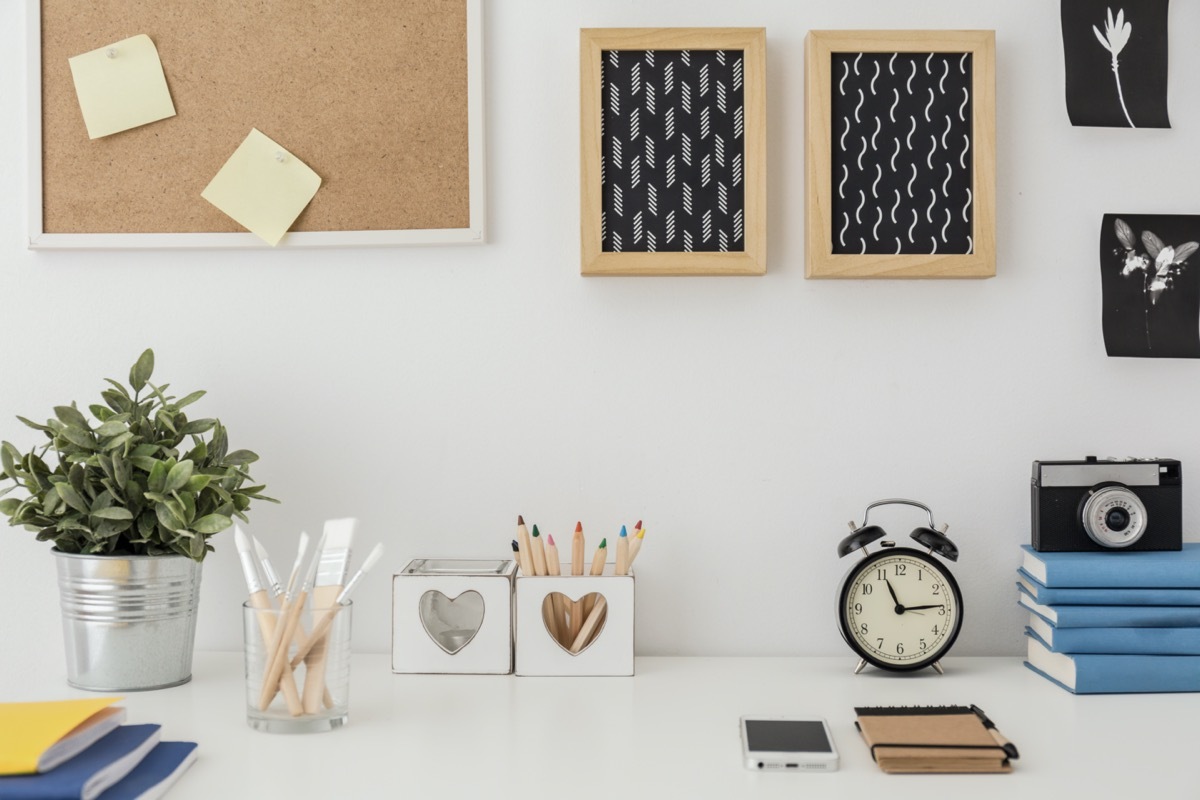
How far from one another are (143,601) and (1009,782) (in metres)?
0.80

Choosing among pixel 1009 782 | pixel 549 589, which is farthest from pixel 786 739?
pixel 549 589

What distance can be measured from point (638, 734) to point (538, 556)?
24 cm

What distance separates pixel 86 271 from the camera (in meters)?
1.16

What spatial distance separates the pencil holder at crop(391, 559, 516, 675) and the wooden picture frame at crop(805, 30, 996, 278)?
19.4 inches

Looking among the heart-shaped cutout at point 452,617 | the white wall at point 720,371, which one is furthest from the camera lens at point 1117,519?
the heart-shaped cutout at point 452,617

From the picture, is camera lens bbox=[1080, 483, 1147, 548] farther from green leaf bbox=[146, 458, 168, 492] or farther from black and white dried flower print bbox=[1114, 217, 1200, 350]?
green leaf bbox=[146, 458, 168, 492]

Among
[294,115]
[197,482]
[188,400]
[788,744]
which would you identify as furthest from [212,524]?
[788,744]

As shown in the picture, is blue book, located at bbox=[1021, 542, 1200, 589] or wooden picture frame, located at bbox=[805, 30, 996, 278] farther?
wooden picture frame, located at bbox=[805, 30, 996, 278]

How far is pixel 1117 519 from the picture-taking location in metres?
1.05

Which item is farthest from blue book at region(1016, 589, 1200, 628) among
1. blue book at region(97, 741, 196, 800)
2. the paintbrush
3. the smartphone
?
blue book at region(97, 741, 196, 800)

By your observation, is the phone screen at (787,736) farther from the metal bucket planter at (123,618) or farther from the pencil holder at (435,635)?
the metal bucket planter at (123,618)

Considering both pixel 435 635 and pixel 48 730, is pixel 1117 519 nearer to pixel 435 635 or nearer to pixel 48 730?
pixel 435 635

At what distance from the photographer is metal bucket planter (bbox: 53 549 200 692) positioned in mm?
978

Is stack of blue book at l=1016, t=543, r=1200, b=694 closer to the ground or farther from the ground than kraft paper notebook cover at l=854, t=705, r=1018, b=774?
farther from the ground
